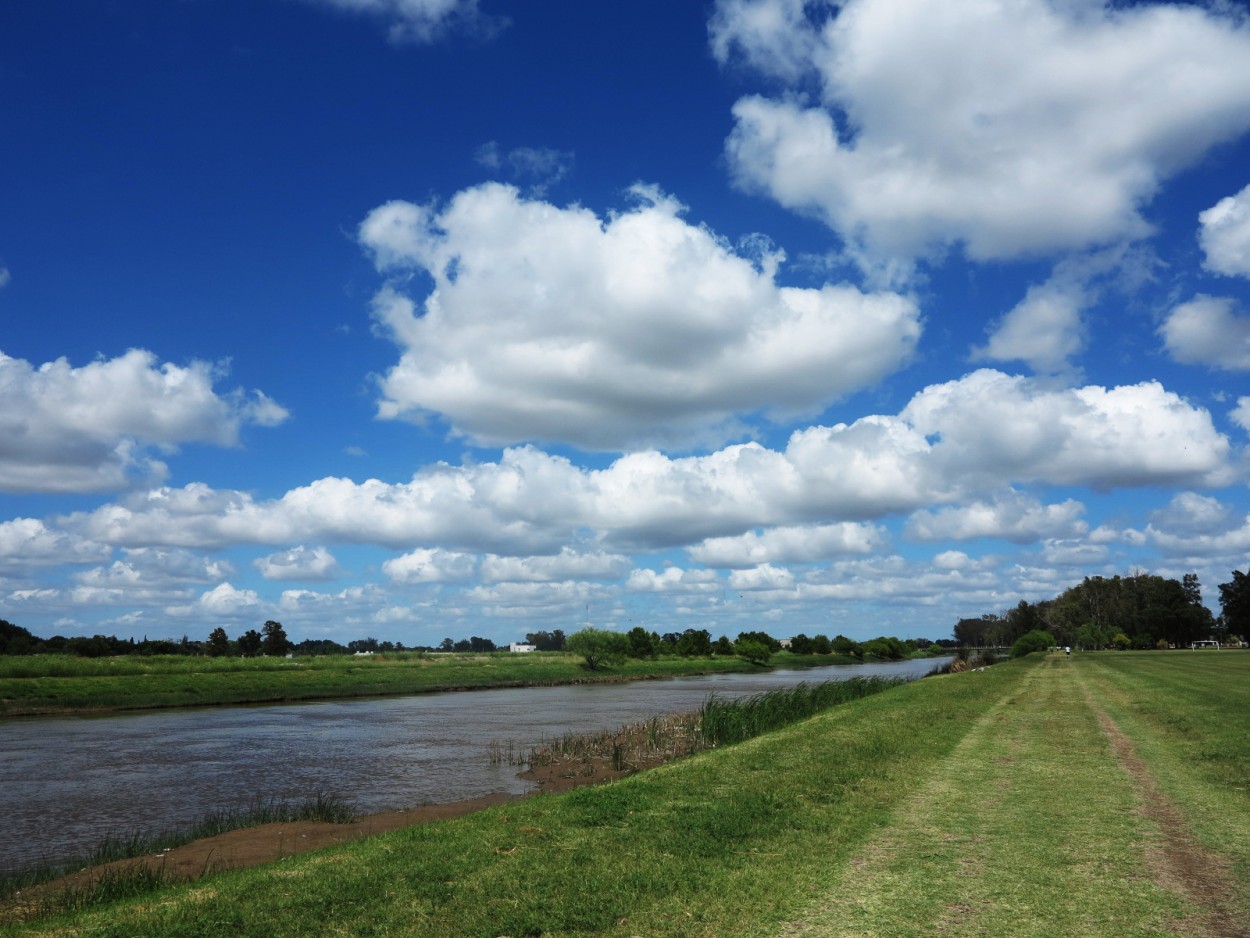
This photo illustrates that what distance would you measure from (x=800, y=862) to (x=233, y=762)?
85.3ft

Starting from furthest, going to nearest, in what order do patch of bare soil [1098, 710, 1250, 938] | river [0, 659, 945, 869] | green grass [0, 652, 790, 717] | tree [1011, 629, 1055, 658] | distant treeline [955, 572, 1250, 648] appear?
distant treeline [955, 572, 1250, 648] → tree [1011, 629, 1055, 658] → green grass [0, 652, 790, 717] → river [0, 659, 945, 869] → patch of bare soil [1098, 710, 1250, 938]

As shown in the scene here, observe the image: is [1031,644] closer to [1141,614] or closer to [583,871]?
[1141,614]

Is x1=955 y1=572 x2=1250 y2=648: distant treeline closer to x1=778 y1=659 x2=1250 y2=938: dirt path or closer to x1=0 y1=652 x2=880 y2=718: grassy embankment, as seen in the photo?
x1=0 y1=652 x2=880 y2=718: grassy embankment

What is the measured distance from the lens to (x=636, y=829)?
1216 centimetres

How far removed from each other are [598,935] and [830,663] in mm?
191538

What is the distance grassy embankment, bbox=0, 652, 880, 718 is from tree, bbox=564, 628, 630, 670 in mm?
2436

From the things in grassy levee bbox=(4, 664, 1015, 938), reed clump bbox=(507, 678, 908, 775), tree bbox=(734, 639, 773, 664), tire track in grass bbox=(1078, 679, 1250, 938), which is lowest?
tree bbox=(734, 639, 773, 664)

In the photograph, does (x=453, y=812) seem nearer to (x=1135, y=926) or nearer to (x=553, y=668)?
(x=1135, y=926)

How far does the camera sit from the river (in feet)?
67.7

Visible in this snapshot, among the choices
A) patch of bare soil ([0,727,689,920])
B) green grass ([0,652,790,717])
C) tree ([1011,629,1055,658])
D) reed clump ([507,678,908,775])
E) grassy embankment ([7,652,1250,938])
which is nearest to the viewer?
grassy embankment ([7,652,1250,938])

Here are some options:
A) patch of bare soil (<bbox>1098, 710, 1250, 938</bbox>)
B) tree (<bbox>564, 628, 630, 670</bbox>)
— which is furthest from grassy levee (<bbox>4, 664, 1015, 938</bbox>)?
tree (<bbox>564, 628, 630, 670</bbox>)

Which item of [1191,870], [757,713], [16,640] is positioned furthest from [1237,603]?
[16,640]

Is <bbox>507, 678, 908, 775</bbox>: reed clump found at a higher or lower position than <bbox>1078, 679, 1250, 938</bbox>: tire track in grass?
lower

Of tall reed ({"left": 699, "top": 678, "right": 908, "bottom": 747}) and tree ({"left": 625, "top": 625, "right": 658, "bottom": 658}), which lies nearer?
tall reed ({"left": 699, "top": 678, "right": 908, "bottom": 747})
